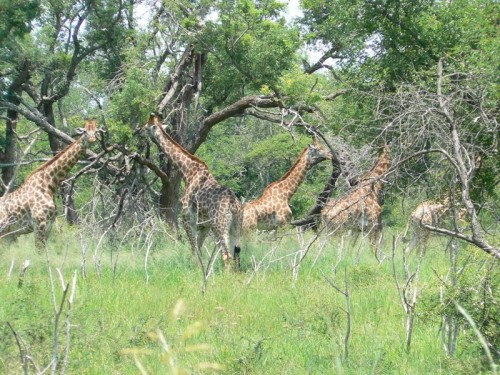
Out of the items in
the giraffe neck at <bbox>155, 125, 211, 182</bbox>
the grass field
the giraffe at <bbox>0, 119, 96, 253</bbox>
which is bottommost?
the grass field

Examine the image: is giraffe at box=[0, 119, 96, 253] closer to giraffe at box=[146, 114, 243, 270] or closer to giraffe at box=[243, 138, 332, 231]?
giraffe at box=[146, 114, 243, 270]

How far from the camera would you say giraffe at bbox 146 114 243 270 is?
11.1 meters

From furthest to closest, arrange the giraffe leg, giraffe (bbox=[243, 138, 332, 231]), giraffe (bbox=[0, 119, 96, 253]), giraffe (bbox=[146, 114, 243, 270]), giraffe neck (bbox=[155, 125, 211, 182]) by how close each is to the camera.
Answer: giraffe (bbox=[243, 138, 332, 231]) < giraffe neck (bbox=[155, 125, 211, 182]) < giraffe (bbox=[0, 119, 96, 253]) < giraffe (bbox=[146, 114, 243, 270]) < the giraffe leg

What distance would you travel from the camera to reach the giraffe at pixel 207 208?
11.1 m

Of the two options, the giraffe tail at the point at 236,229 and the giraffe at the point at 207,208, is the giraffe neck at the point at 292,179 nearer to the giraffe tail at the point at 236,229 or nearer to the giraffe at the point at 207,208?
the giraffe at the point at 207,208

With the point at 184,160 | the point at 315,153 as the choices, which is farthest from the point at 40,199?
the point at 315,153

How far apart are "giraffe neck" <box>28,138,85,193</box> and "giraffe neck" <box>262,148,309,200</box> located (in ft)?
10.4

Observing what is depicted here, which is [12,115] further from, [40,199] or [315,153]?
[315,153]

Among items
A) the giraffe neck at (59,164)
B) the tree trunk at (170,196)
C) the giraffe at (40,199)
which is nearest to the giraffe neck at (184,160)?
the giraffe at (40,199)

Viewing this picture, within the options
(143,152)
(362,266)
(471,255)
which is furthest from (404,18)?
(471,255)

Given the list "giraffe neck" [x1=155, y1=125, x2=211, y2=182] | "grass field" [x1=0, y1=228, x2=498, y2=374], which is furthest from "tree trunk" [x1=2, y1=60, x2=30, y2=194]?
"grass field" [x1=0, y1=228, x2=498, y2=374]

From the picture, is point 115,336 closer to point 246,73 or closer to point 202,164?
point 202,164

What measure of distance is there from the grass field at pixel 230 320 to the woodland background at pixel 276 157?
3 cm

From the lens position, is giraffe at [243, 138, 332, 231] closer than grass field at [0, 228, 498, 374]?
No
